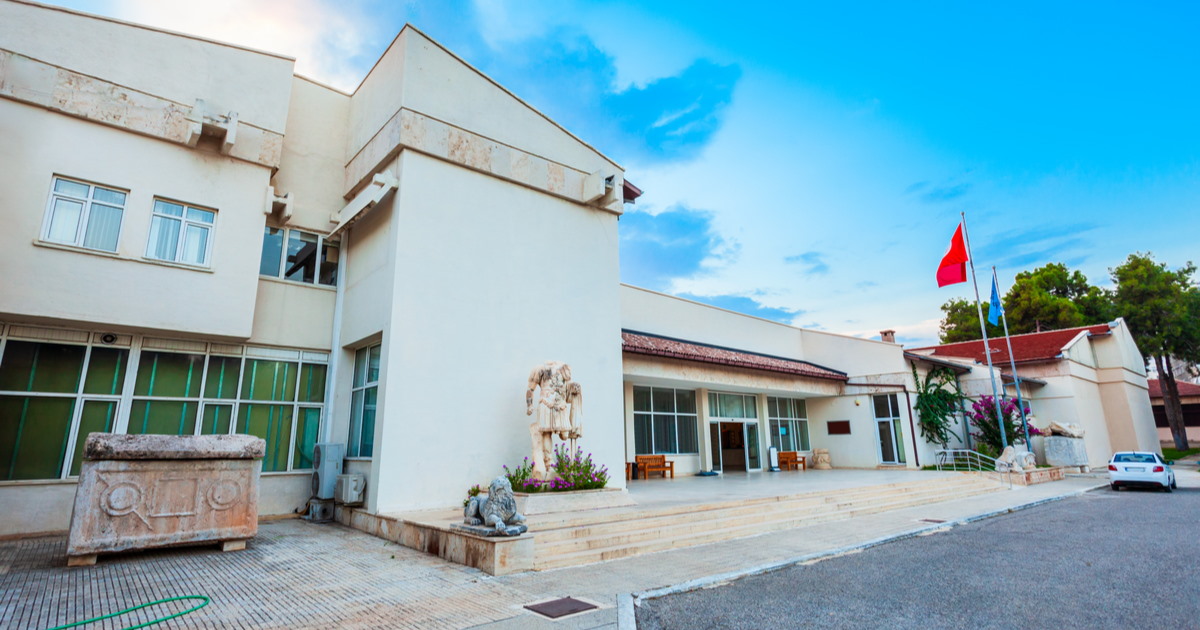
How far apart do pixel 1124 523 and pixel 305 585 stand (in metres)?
12.4

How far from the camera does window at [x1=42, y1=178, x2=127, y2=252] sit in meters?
9.35

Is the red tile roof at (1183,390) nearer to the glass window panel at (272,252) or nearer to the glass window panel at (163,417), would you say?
the glass window panel at (272,252)

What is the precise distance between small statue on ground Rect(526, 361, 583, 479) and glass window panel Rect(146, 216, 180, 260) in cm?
675

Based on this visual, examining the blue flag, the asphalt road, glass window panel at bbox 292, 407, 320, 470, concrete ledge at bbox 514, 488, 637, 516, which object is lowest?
the asphalt road

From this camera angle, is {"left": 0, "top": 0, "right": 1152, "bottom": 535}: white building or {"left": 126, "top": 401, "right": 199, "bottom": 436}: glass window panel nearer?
{"left": 0, "top": 0, "right": 1152, "bottom": 535}: white building

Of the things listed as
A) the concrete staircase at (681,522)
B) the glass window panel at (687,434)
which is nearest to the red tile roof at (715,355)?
the glass window panel at (687,434)

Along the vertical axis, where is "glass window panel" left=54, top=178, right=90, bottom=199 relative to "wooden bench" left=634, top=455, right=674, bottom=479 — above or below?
above

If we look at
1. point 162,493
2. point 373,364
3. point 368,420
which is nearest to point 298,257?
point 373,364

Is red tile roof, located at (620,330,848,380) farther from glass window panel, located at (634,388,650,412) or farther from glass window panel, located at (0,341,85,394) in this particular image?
glass window panel, located at (0,341,85,394)

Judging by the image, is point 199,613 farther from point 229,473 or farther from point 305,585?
point 229,473

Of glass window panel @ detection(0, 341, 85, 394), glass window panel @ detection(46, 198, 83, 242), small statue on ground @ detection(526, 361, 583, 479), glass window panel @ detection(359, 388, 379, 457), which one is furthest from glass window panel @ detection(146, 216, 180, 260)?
small statue on ground @ detection(526, 361, 583, 479)

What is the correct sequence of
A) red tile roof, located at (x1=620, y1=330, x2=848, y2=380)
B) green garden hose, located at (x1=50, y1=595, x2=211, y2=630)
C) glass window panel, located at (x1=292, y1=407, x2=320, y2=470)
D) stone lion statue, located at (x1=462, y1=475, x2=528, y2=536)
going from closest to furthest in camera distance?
green garden hose, located at (x1=50, y1=595, x2=211, y2=630) < stone lion statue, located at (x1=462, y1=475, x2=528, y2=536) < glass window panel, located at (x1=292, y1=407, x2=320, y2=470) < red tile roof, located at (x1=620, y1=330, x2=848, y2=380)

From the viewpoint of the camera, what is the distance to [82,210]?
9594mm

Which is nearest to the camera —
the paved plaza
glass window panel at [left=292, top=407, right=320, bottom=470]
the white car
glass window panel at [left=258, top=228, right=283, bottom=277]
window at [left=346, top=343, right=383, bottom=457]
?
the paved plaza
